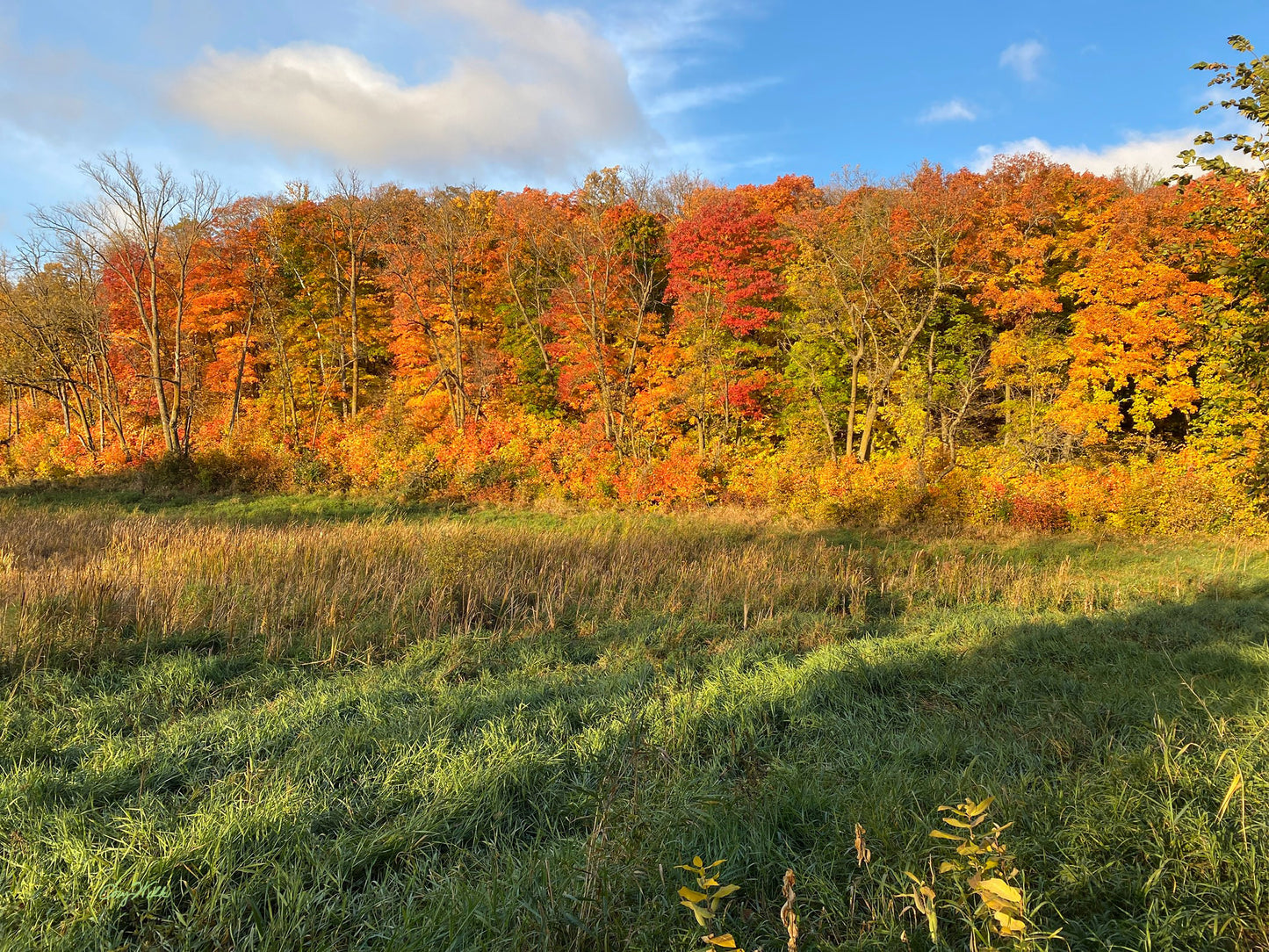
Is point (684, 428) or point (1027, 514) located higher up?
point (684, 428)

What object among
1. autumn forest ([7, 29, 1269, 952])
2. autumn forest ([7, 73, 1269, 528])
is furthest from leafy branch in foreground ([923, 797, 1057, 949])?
autumn forest ([7, 73, 1269, 528])

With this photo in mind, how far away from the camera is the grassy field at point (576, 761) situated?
231cm

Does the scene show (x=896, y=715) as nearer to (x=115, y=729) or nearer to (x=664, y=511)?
(x=115, y=729)

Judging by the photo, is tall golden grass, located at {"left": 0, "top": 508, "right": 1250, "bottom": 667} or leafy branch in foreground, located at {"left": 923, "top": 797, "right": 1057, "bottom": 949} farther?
tall golden grass, located at {"left": 0, "top": 508, "right": 1250, "bottom": 667}

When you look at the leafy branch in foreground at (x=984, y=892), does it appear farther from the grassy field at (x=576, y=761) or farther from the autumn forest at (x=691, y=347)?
the autumn forest at (x=691, y=347)

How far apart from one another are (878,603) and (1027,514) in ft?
38.9

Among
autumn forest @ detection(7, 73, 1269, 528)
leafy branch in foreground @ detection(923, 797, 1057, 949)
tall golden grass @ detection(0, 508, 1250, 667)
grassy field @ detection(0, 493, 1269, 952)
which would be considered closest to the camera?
leafy branch in foreground @ detection(923, 797, 1057, 949)

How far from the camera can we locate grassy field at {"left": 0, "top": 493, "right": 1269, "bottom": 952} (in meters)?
2.31

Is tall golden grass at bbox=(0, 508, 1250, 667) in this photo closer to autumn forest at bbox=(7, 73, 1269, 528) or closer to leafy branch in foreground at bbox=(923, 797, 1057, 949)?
leafy branch in foreground at bbox=(923, 797, 1057, 949)

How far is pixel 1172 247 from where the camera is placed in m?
9.59

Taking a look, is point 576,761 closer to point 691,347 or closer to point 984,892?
point 984,892

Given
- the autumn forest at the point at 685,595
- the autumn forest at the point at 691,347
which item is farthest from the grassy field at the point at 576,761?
the autumn forest at the point at 691,347

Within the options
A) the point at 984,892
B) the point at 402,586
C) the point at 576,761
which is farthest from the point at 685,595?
the point at 984,892

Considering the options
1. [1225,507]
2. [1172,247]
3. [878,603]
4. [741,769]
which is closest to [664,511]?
[878,603]
